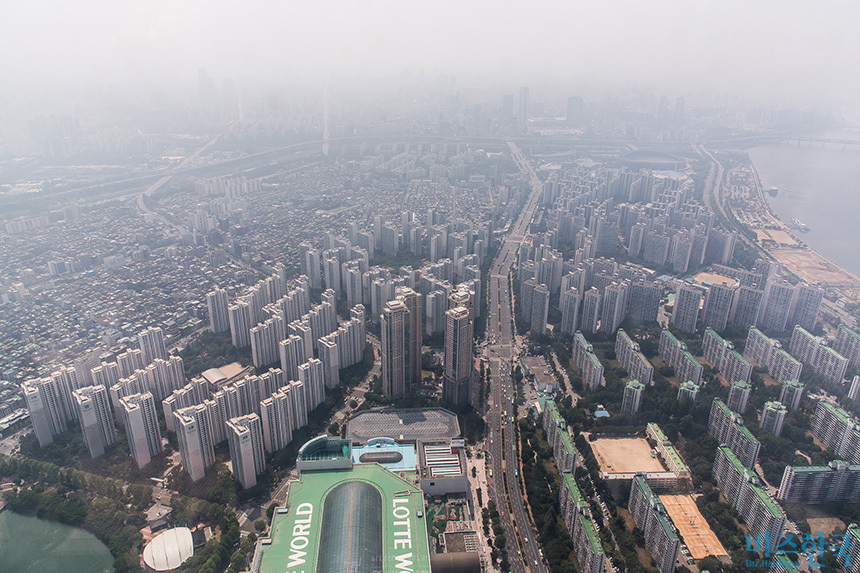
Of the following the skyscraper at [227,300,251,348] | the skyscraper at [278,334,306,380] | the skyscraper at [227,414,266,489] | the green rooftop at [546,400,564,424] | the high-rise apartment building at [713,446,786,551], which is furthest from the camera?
the skyscraper at [227,300,251,348]

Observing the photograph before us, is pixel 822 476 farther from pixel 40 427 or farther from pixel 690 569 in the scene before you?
pixel 40 427

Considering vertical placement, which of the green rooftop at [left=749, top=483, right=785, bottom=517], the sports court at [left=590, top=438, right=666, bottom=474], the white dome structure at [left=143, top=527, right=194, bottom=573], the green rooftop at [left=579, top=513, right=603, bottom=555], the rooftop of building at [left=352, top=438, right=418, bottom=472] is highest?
the green rooftop at [left=749, top=483, right=785, bottom=517]

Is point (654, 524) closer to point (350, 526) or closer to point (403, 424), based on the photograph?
point (350, 526)

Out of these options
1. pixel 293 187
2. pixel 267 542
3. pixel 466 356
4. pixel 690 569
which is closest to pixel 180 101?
pixel 293 187

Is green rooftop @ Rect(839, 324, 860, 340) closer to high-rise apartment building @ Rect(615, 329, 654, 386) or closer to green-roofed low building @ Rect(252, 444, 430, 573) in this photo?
high-rise apartment building @ Rect(615, 329, 654, 386)

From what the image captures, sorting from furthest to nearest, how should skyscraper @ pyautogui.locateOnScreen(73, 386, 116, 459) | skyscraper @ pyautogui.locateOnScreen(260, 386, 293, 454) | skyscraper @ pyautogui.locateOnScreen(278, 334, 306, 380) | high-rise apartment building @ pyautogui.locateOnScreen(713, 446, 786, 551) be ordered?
1. skyscraper @ pyautogui.locateOnScreen(278, 334, 306, 380)
2. skyscraper @ pyautogui.locateOnScreen(260, 386, 293, 454)
3. skyscraper @ pyautogui.locateOnScreen(73, 386, 116, 459)
4. high-rise apartment building @ pyautogui.locateOnScreen(713, 446, 786, 551)

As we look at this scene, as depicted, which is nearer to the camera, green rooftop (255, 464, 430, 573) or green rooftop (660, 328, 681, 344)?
green rooftop (255, 464, 430, 573)

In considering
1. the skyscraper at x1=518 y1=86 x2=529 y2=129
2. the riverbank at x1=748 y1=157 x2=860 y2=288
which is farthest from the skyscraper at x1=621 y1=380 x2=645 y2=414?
the skyscraper at x1=518 y1=86 x2=529 y2=129
